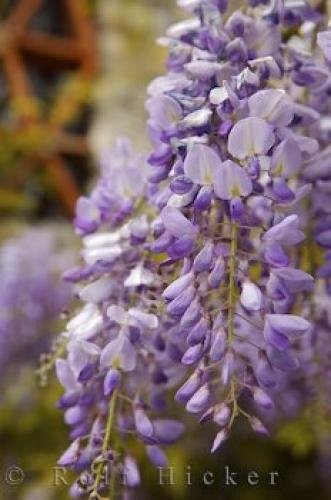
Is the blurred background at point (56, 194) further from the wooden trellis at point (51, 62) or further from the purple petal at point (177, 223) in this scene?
the purple petal at point (177, 223)

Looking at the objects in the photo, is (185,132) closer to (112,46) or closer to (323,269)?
(323,269)

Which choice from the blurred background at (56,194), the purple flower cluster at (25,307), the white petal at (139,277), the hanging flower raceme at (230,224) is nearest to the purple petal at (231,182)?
the hanging flower raceme at (230,224)

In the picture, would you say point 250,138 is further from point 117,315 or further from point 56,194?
point 56,194

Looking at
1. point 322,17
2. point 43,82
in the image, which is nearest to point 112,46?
point 43,82

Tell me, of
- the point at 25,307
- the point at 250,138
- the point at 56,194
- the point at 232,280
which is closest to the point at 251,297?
the point at 232,280

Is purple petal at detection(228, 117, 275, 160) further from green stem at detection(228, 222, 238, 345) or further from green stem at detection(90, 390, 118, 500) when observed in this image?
green stem at detection(90, 390, 118, 500)

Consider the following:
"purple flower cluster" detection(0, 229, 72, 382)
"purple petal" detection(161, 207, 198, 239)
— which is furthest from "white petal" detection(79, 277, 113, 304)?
"purple flower cluster" detection(0, 229, 72, 382)
